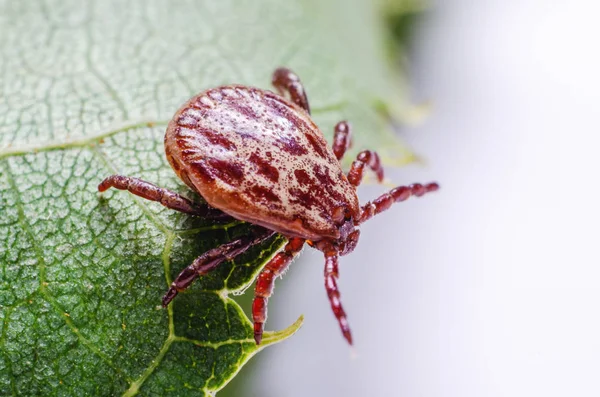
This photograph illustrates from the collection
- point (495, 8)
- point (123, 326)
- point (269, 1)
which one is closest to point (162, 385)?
point (123, 326)

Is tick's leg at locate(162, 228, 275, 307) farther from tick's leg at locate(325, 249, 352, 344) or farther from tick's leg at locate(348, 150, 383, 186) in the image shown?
tick's leg at locate(348, 150, 383, 186)

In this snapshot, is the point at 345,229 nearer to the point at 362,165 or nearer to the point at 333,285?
the point at 333,285

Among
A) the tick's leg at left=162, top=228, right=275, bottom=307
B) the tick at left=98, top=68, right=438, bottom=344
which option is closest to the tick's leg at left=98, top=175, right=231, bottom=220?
the tick at left=98, top=68, right=438, bottom=344

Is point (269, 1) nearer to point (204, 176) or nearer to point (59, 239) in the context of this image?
point (204, 176)

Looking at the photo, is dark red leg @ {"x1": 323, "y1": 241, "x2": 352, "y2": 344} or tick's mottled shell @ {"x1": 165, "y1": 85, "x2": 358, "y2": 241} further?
dark red leg @ {"x1": 323, "y1": 241, "x2": 352, "y2": 344}

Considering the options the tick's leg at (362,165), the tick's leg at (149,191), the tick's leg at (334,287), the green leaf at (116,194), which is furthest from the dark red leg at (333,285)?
the tick's leg at (149,191)

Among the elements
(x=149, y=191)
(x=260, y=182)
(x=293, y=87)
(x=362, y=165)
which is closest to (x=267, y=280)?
(x=260, y=182)
